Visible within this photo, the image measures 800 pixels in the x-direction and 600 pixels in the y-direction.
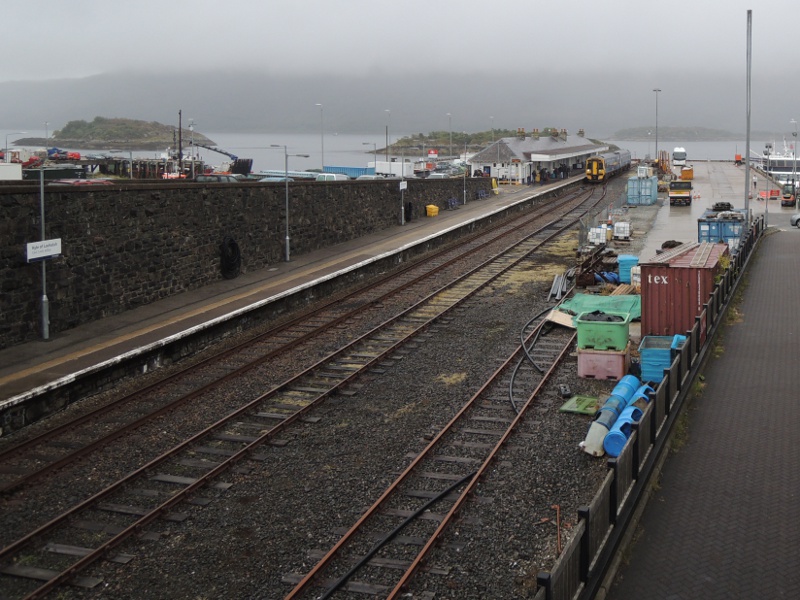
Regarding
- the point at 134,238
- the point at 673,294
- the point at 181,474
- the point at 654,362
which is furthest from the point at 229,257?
the point at 181,474

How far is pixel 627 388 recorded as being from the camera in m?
14.5

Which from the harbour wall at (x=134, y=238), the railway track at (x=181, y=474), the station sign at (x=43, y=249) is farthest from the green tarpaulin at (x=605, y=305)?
the station sign at (x=43, y=249)

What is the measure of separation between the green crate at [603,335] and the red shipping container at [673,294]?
273 cm

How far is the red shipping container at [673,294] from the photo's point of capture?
18953 mm

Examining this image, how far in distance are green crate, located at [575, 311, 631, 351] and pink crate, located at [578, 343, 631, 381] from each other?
5.4 inches

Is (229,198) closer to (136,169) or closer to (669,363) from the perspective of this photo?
(669,363)

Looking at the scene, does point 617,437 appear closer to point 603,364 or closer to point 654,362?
point 654,362

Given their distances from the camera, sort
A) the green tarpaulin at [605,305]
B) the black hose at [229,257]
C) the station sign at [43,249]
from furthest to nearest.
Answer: the black hose at [229,257], the green tarpaulin at [605,305], the station sign at [43,249]

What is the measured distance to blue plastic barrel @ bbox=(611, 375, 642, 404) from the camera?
46.2 feet

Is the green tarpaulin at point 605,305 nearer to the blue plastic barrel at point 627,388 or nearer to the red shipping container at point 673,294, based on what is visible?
the red shipping container at point 673,294

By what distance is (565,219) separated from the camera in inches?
1820

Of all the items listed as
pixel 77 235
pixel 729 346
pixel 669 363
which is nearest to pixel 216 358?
pixel 77 235

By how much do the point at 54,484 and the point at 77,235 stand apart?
994 centimetres

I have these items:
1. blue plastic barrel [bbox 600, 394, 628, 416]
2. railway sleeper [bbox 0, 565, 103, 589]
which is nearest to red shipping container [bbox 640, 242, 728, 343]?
blue plastic barrel [bbox 600, 394, 628, 416]
